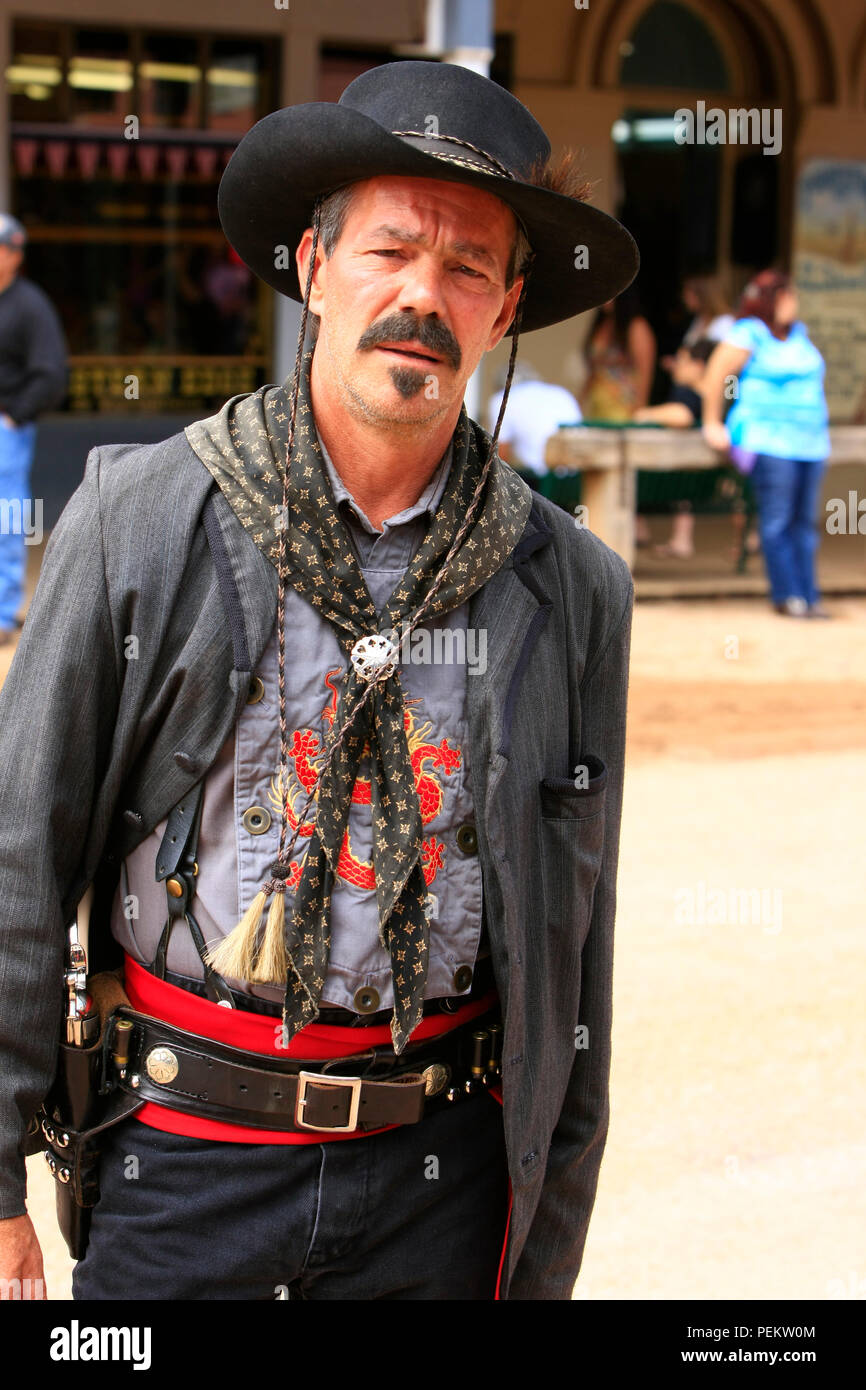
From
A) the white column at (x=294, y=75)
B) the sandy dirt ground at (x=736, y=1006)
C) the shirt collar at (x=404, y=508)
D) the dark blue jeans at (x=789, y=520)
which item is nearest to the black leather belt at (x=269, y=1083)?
the shirt collar at (x=404, y=508)

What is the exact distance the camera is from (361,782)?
2.08 meters

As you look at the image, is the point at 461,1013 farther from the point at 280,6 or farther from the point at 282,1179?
the point at 280,6

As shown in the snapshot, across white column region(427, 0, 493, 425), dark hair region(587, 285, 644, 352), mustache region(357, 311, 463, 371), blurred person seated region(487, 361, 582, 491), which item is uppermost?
white column region(427, 0, 493, 425)

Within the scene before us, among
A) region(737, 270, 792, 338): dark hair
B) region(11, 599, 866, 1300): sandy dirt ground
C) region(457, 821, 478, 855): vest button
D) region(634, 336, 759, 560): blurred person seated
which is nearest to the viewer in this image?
region(457, 821, 478, 855): vest button

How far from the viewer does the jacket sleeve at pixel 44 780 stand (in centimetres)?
197

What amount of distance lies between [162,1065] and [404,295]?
38.1 inches

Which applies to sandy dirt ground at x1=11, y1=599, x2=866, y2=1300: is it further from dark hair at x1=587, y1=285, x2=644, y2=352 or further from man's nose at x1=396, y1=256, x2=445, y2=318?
dark hair at x1=587, y1=285, x2=644, y2=352

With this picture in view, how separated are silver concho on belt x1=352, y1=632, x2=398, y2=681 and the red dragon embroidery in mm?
42

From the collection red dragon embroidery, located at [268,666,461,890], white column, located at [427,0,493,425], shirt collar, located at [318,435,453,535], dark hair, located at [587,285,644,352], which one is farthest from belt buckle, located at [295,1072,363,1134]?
dark hair, located at [587,285,644,352]

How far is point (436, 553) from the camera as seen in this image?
2109 mm

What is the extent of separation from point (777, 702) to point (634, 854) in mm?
2487

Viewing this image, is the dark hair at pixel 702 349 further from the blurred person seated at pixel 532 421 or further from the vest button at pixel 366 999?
the vest button at pixel 366 999

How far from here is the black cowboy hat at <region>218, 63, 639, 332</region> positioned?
6.51 ft

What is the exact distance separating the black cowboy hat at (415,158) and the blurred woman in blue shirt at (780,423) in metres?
8.08
